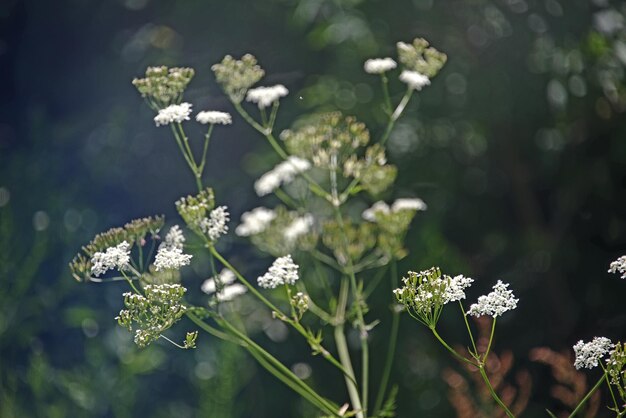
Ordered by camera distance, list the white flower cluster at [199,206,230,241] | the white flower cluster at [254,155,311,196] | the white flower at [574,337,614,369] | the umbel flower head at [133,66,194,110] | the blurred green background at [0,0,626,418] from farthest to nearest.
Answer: the blurred green background at [0,0,626,418] < the white flower cluster at [254,155,311,196] < the umbel flower head at [133,66,194,110] < the white flower cluster at [199,206,230,241] < the white flower at [574,337,614,369]

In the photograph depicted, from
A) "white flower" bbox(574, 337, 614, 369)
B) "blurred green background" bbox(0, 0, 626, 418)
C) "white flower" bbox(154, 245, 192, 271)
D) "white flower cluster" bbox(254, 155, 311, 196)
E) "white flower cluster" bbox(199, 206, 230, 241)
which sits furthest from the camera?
"blurred green background" bbox(0, 0, 626, 418)

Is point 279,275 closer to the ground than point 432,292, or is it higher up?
closer to the ground

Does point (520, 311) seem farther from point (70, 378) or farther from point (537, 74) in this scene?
point (70, 378)

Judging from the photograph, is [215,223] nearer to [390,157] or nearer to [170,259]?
[170,259]

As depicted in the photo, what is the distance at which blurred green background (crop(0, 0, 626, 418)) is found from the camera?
2.12 metres

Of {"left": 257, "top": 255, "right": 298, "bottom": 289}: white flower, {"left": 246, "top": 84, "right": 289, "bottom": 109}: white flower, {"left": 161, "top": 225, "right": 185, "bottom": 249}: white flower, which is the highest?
{"left": 246, "top": 84, "right": 289, "bottom": 109}: white flower

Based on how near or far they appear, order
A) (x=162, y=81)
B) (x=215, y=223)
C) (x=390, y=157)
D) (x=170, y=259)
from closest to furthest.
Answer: (x=170, y=259)
(x=215, y=223)
(x=162, y=81)
(x=390, y=157)

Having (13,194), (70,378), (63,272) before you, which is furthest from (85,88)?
(70,378)

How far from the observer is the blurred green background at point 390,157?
2.12 m

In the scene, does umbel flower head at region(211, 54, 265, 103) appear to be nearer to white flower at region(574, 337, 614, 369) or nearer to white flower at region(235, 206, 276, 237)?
white flower at region(235, 206, 276, 237)

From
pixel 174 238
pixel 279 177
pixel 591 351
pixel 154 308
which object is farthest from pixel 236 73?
pixel 591 351

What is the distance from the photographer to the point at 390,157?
2.26 m

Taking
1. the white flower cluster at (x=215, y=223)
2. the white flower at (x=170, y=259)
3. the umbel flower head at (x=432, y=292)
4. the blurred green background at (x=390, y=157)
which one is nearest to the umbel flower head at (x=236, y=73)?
the white flower cluster at (x=215, y=223)

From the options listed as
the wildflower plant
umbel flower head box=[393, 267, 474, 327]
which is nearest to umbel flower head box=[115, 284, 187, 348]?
the wildflower plant
